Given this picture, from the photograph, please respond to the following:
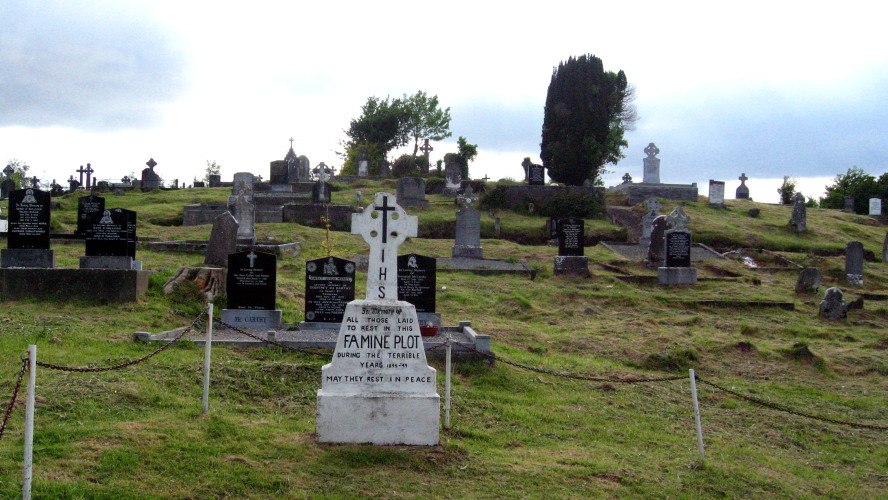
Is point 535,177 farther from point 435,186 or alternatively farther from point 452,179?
point 435,186

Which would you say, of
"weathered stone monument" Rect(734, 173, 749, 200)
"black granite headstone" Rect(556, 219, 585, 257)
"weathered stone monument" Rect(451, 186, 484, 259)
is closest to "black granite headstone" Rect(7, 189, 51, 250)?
"weathered stone monument" Rect(451, 186, 484, 259)

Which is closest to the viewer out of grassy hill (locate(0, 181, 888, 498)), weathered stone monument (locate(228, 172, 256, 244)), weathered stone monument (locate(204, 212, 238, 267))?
grassy hill (locate(0, 181, 888, 498))

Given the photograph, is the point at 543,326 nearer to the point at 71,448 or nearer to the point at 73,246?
the point at 71,448

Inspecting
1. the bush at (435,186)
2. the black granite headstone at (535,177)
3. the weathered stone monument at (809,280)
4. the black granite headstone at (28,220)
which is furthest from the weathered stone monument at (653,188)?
the black granite headstone at (28,220)

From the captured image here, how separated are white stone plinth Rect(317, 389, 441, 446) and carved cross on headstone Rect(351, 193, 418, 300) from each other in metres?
1.02

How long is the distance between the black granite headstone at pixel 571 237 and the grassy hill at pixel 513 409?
3506mm

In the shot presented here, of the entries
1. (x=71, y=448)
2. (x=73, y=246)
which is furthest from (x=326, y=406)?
(x=73, y=246)

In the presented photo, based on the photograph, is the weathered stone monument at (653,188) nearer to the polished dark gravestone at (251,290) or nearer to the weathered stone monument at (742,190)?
the weathered stone monument at (742,190)

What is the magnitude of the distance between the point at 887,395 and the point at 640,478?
258 inches

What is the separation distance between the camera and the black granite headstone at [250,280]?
1240 cm

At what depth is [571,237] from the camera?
2195 cm

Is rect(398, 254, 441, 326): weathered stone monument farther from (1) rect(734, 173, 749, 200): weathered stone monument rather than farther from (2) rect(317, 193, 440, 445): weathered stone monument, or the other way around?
(1) rect(734, 173, 749, 200): weathered stone monument

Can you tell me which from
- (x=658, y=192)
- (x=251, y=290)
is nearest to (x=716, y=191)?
(x=658, y=192)

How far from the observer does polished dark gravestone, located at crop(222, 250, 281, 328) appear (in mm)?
12375
